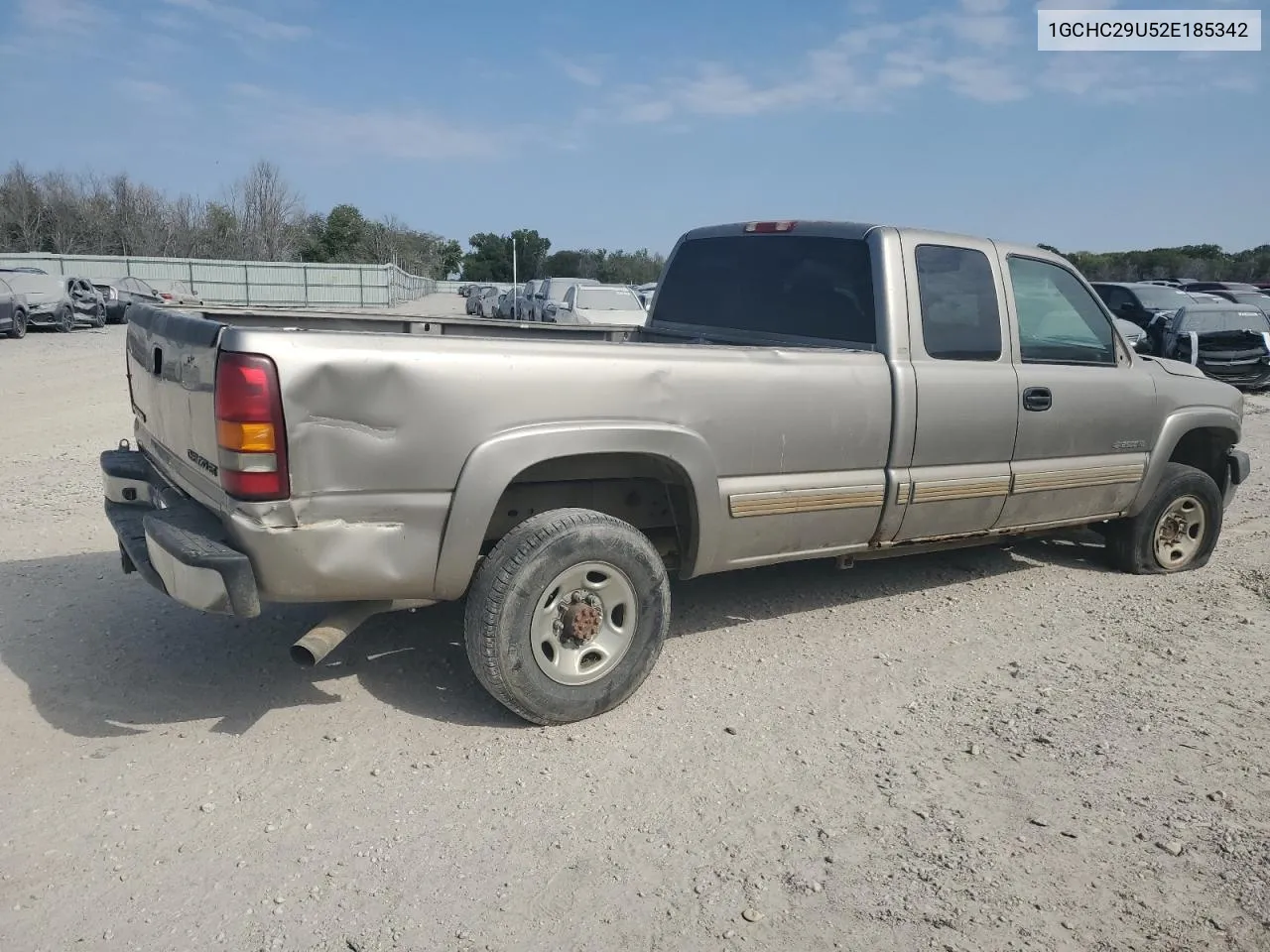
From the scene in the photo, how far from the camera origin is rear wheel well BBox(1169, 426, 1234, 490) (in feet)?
21.0

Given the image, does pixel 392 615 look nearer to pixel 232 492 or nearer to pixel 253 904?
pixel 232 492

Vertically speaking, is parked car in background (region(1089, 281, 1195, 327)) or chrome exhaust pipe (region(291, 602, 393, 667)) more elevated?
parked car in background (region(1089, 281, 1195, 327))

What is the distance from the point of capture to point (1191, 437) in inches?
255

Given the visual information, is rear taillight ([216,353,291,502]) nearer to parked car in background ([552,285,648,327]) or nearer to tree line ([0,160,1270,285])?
parked car in background ([552,285,648,327])

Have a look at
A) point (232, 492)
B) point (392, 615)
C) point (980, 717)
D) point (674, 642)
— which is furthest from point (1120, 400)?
point (232, 492)

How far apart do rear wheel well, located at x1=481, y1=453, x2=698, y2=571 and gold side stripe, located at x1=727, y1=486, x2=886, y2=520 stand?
0.76ft

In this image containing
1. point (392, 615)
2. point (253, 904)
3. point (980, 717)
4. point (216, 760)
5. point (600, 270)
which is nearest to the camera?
point (253, 904)

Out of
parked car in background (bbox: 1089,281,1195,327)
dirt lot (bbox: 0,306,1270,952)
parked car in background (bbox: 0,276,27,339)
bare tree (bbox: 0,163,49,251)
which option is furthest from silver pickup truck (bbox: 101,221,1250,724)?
bare tree (bbox: 0,163,49,251)

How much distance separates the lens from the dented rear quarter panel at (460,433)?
3.31 metres

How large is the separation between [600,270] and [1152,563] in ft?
199

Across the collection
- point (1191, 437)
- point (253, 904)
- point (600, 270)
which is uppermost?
point (600, 270)

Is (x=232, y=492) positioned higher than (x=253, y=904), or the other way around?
(x=232, y=492)

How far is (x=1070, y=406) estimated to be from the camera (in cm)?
538

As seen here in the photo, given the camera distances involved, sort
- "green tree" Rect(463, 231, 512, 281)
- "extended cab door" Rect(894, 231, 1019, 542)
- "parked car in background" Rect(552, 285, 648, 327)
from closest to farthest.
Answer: "extended cab door" Rect(894, 231, 1019, 542)
"parked car in background" Rect(552, 285, 648, 327)
"green tree" Rect(463, 231, 512, 281)
